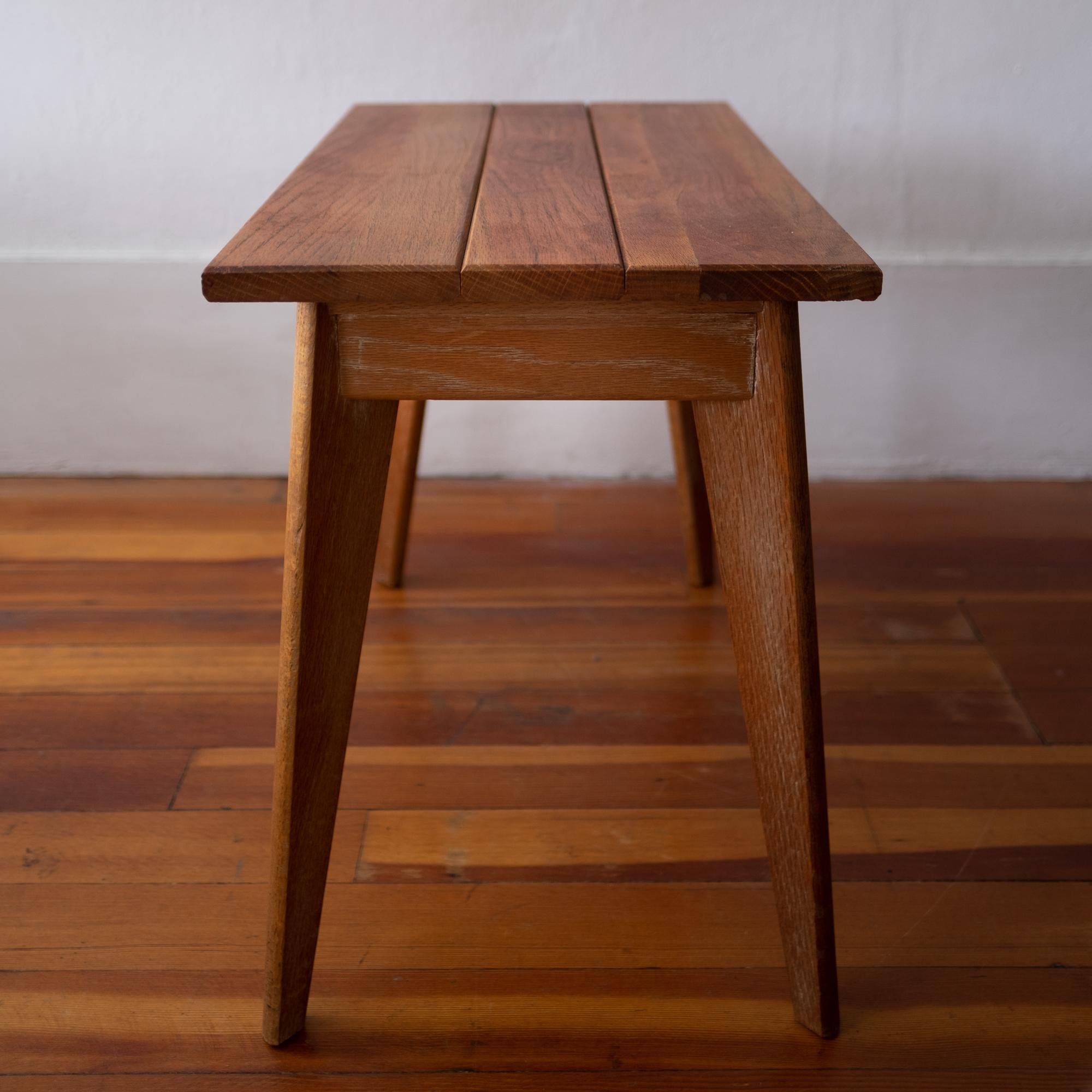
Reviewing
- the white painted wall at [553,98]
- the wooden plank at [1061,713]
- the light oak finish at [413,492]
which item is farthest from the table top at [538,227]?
the wooden plank at [1061,713]

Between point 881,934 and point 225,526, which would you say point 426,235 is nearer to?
point 881,934

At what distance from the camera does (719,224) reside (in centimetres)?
76

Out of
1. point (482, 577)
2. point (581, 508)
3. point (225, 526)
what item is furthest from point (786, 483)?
point (225, 526)

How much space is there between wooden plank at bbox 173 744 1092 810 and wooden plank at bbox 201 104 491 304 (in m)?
0.52

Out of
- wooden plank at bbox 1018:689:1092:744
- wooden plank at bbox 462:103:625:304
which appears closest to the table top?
wooden plank at bbox 462:103:625:304

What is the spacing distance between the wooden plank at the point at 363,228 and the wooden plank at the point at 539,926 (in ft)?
1.62

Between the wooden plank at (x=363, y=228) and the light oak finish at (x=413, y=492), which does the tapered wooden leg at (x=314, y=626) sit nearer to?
the wooden plank at (x=363, y=228)

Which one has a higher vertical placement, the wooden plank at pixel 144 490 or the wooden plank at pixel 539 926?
the wooden plank at pixel 144 490

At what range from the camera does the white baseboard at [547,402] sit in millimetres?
1624

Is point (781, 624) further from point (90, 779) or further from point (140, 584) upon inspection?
point (140, 584)

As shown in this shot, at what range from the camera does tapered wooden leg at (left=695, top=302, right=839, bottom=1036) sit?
0.70 meters

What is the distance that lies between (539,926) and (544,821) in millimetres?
127

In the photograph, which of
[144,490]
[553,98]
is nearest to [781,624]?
[553,98]

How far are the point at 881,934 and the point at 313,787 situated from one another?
0.46m
